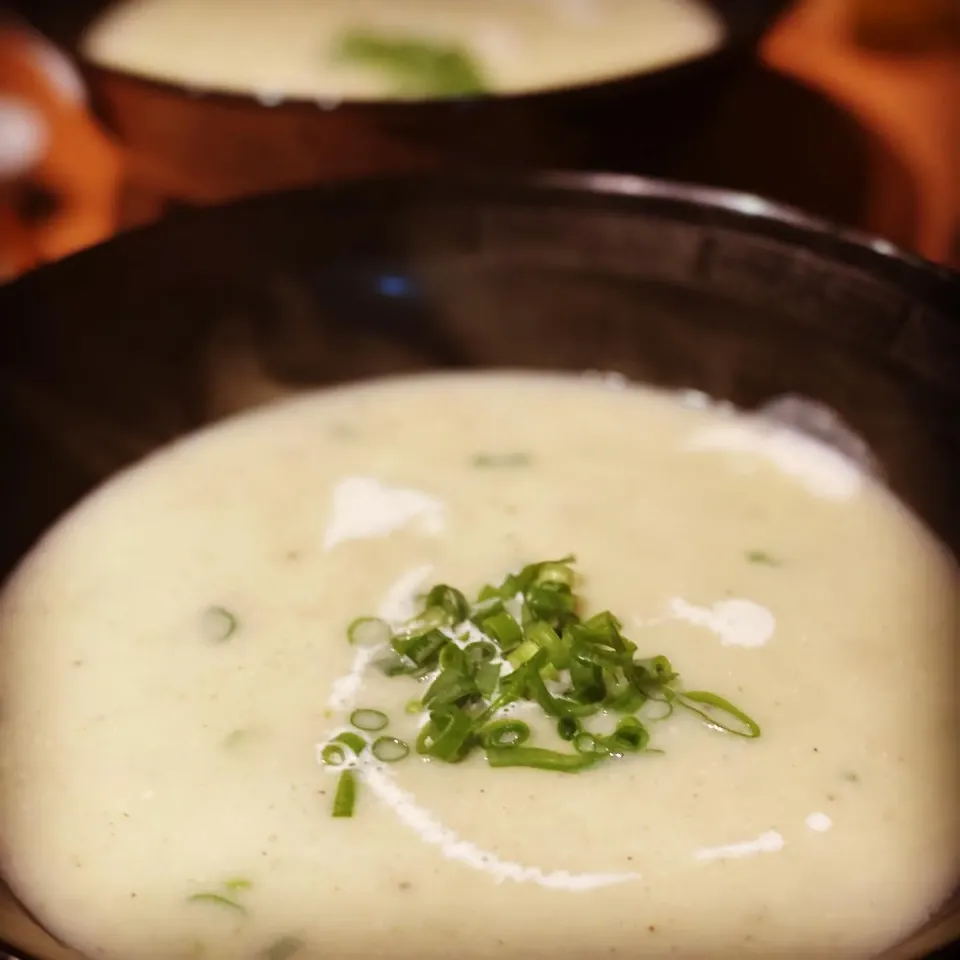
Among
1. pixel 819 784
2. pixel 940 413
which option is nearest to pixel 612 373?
pixel 940 413

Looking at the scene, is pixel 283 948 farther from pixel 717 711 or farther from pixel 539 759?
pixel 717 711

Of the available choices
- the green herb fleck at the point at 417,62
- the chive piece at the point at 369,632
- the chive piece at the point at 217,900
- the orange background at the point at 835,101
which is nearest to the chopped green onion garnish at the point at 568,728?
the chive piece at the point at 369,632

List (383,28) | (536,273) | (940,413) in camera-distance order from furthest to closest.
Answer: (383,28) → (536,273) → (940,413)

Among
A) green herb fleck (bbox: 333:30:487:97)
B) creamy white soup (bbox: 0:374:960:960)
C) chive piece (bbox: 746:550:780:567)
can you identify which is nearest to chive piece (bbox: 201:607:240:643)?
creamy white soup (bbox: 0:374:960:960)

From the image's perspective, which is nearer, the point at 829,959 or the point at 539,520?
the point at 829,959

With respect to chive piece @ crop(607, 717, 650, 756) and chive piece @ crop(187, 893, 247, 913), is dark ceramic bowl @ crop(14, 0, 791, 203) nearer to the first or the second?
chive piece @ crop(607, 717, 650, 756)

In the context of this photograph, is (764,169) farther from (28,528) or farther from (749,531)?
(28,528)

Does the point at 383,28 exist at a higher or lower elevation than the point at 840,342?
higher

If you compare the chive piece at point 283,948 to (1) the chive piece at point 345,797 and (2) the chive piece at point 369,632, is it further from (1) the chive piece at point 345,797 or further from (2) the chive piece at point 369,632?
(2) the chive piece at point 369,632
